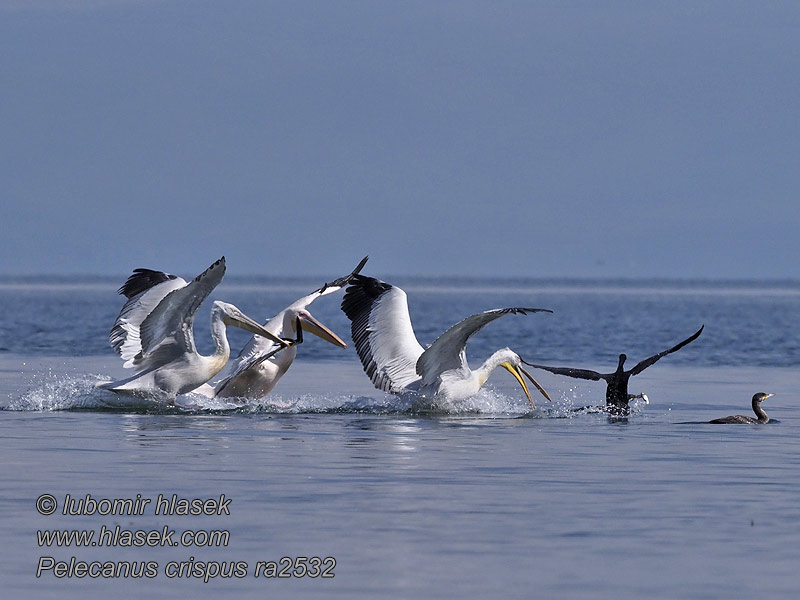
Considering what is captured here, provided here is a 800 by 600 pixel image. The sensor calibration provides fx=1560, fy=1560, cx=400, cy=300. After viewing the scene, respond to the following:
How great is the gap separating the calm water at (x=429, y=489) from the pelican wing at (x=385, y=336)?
1.06 ft

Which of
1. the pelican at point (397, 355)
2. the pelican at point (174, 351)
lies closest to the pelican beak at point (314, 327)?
the pelican at point (397, 355)

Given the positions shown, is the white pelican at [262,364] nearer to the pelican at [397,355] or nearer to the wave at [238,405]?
the wave at [238,405]

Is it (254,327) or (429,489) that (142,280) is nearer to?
(254,327)

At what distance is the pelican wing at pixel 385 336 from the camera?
16562 mm

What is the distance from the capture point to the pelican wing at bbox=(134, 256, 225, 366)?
47.1 feet

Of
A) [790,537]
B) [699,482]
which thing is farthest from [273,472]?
[790,537]

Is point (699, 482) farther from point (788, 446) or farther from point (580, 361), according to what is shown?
point (580, 361)

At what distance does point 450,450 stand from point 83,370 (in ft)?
38.1

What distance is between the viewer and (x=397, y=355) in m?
16.6

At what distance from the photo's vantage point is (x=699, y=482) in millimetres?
10773

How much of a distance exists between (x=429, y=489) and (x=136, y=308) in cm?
790

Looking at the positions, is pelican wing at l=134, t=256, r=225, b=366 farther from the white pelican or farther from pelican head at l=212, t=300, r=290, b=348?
the white pelican

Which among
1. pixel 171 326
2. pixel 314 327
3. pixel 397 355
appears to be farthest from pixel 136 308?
pixel 397 355

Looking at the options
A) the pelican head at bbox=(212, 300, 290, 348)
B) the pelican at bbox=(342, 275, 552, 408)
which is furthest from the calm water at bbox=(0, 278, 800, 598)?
the pelican head at bbox=(212, 300, 290, 348)
